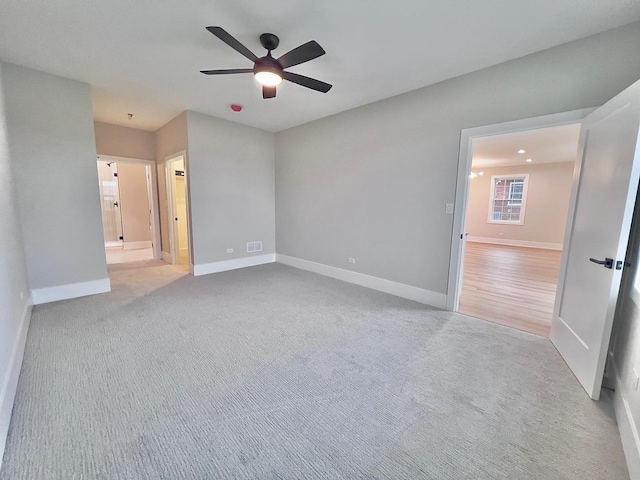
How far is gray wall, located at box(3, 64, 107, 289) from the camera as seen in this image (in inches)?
120

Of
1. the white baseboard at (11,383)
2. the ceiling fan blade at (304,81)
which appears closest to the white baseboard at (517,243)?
the ceiling fan blade at (304,81)

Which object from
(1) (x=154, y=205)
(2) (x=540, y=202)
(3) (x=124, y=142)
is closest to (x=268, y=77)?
(3) (x=124, y=142)

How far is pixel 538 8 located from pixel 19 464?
13.9 feet

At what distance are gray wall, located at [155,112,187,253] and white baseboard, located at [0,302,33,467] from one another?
322 cm

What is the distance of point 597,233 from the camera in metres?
1.92

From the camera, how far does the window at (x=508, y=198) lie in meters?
8.48

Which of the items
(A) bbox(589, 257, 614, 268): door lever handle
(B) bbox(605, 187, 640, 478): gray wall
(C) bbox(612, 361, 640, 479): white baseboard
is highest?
(A) bbox(589, 257, 614, 268): door lever handle

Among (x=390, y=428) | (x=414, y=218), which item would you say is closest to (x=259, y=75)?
(x=414, y=218)

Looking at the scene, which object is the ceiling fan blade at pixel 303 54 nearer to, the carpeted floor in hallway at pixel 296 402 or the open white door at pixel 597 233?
the open white door at pixel 597 233

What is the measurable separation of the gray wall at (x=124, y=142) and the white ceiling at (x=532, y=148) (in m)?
6.15

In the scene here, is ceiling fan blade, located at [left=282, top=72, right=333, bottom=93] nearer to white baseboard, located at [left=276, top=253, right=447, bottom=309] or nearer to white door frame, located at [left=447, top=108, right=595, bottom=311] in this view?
white door frame, located at [left=447, top=108, right=595, bottom=311]

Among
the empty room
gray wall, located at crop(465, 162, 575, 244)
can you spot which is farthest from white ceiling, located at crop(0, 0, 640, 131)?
gray wall, located at crop(465, 162, 575, 244)

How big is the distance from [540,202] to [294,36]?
9.12m

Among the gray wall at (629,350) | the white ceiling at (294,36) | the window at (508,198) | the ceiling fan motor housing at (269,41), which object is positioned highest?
the white ceiling at (294,36)
